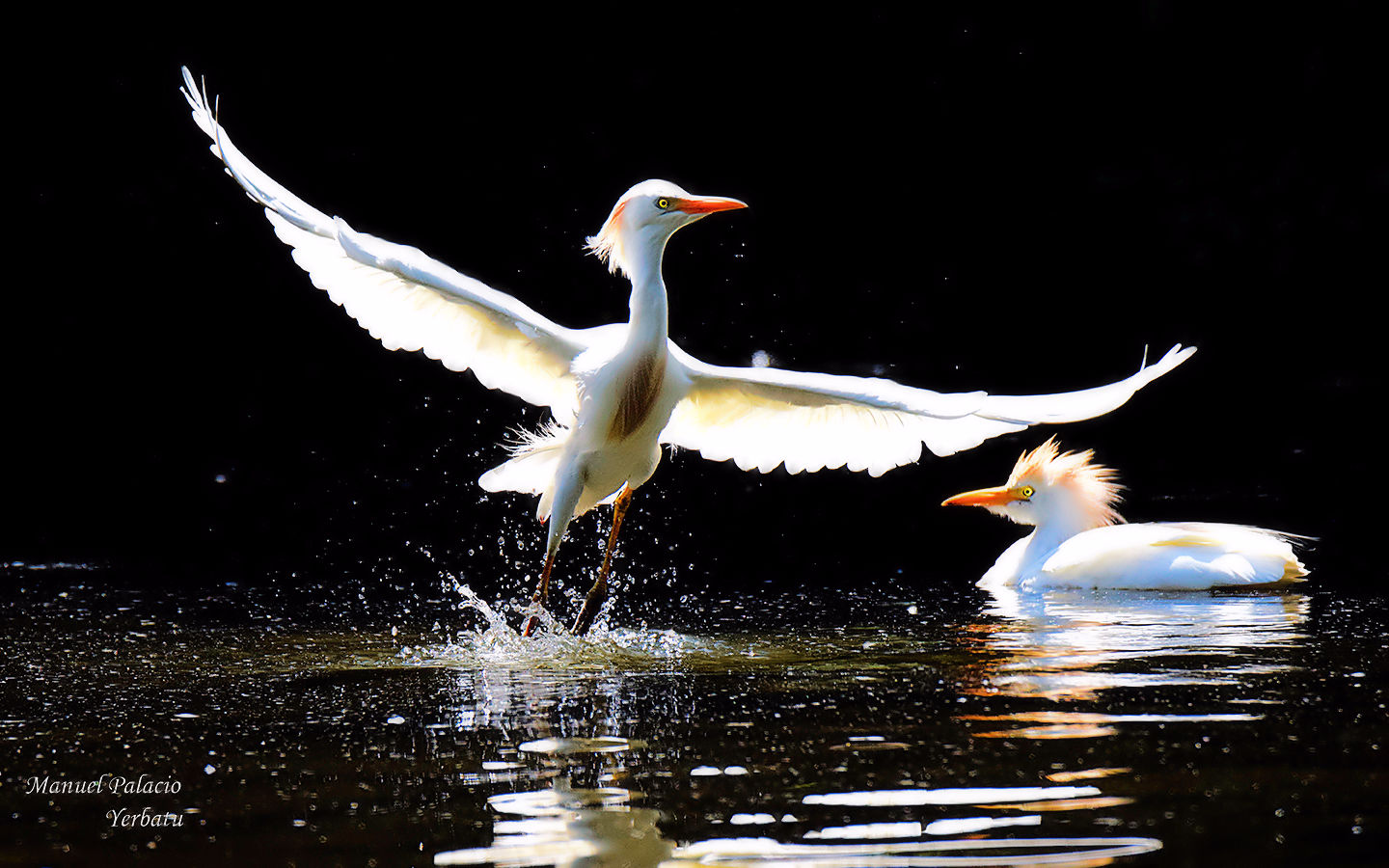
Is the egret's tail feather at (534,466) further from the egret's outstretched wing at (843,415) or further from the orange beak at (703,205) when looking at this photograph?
the orange beak at (703,205)

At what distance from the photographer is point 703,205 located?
498cm

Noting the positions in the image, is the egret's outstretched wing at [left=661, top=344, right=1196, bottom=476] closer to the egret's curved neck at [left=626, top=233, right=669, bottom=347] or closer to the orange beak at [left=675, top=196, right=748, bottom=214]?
the egret's curved neck at [left=626, top=233, right=669, bottom=347]

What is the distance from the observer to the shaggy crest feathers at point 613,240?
518 centimetres

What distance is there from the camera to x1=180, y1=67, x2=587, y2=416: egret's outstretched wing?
4.71m

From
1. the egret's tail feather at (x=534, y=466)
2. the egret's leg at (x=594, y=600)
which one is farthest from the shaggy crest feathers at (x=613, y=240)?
the egret's leg at (x=594, y=600)

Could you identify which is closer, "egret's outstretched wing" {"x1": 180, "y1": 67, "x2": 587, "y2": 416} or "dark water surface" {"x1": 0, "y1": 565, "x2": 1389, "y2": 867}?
"dark water surface" {"x1": 0, "y1": 565, "x2": 1389, "y2": 867}

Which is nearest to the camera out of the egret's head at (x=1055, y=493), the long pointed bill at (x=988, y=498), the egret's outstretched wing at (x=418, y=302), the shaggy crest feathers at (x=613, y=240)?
the egret's outstretched wing at (x=418, y=302)

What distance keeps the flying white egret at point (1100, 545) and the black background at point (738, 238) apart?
Answer: 162 centimetres

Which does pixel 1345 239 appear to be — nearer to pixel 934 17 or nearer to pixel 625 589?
pixel 934 17

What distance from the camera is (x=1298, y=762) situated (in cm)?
279

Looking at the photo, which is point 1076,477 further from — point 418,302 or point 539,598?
point 418,302

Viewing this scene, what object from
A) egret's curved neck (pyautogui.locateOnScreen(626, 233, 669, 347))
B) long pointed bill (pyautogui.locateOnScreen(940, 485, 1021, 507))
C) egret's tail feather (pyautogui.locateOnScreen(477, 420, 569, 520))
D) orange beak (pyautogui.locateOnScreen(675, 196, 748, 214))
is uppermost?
orange beak (pyautogui.locateOnScreen(675, 196, 748, 214))

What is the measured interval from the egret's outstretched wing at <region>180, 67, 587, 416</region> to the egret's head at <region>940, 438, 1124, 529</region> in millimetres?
2533

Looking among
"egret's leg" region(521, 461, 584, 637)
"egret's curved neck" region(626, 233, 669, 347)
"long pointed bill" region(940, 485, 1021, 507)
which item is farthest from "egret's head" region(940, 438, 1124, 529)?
"egret's curved neck" region(626, 233, 669, 347)
